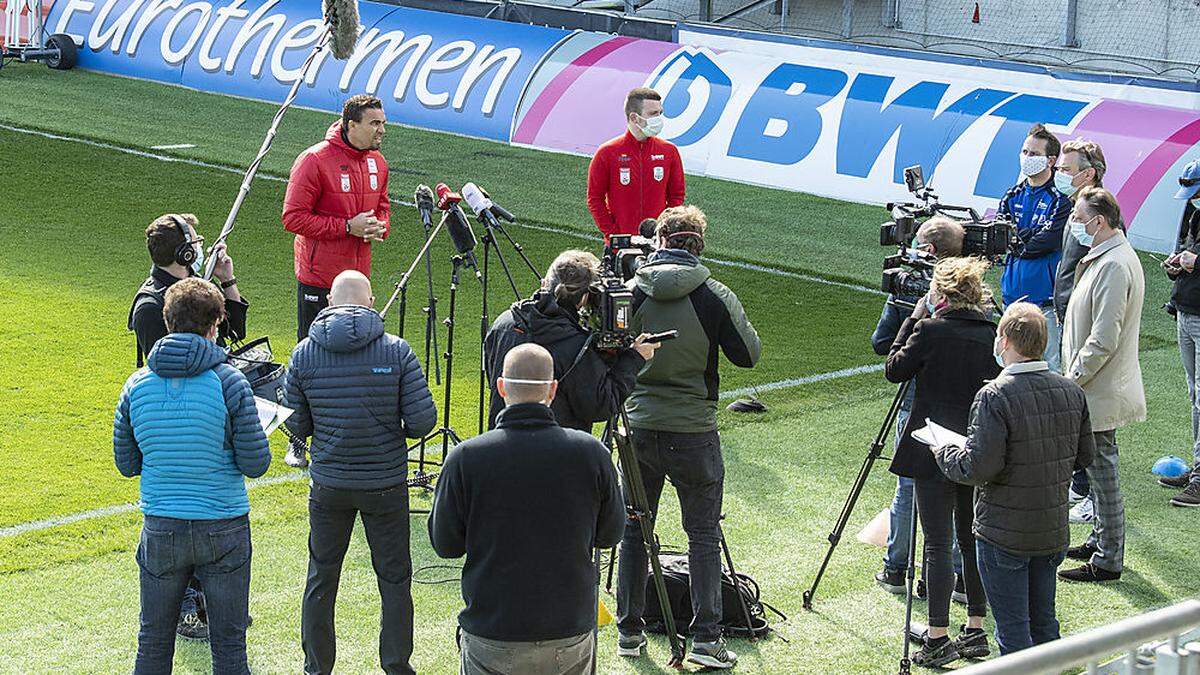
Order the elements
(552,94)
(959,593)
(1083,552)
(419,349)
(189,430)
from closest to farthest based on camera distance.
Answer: (189,430) < (959,593) < (1083,552) < (419,349) < (552,94)

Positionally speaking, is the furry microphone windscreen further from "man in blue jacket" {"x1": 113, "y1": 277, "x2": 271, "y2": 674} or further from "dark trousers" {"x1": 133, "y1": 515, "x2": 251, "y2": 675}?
"dark trousers" {"x1": 133, "y1": 515, "x2": 251, "y2": 675}

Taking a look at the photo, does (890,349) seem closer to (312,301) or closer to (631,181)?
(312,301)

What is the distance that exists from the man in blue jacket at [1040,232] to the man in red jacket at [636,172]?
7.56 feet

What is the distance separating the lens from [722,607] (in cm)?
708

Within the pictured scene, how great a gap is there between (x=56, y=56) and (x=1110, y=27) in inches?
580

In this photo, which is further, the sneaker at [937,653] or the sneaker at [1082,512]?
the sneaker at [1082,512]

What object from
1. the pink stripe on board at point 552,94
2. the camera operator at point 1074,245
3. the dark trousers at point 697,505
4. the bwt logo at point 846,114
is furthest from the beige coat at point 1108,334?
the pink stripe on board at point 552,94

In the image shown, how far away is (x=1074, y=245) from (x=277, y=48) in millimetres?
14585

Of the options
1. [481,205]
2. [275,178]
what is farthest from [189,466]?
[275,178]

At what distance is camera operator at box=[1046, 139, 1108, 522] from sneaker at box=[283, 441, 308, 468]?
4310 mm

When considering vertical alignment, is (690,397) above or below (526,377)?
below

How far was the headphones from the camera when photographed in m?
7.08

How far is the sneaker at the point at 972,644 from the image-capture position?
686 centimetres

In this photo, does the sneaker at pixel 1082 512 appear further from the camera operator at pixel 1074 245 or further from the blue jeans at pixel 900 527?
the blue jeans at pixel 900 527
